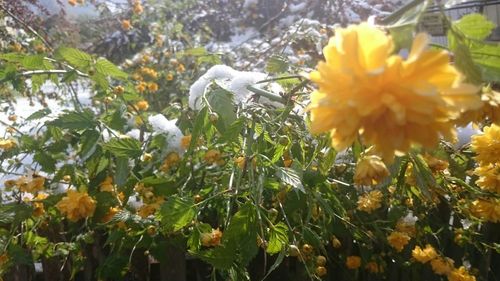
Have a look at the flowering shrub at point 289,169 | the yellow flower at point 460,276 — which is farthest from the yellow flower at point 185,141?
the yellow flower at point 460,276

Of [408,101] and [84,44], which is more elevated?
[408,101]

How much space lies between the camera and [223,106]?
108 cm

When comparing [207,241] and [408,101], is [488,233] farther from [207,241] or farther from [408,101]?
[408,101]

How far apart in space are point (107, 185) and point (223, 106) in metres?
0.57

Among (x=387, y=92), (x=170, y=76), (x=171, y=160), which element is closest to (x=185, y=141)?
(x=171, y=160)

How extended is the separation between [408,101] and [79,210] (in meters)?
1.10

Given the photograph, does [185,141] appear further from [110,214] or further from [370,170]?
[370,170]

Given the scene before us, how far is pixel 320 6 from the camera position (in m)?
5.03

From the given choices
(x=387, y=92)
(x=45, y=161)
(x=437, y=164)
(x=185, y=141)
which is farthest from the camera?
(x=45, y=161)

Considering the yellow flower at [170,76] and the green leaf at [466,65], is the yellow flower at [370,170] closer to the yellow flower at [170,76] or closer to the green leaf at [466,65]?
the green leaf at [466,65]

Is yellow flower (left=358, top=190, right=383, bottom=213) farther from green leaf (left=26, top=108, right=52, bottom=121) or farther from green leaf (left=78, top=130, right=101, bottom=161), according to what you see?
green leaf (left=26, top=108, right=52, bottom=121)

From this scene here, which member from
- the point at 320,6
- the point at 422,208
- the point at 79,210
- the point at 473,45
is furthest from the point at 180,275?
the point at 320,6

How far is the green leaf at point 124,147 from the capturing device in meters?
1.24

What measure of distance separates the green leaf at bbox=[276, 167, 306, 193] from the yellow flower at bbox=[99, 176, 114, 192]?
0.68 metres
